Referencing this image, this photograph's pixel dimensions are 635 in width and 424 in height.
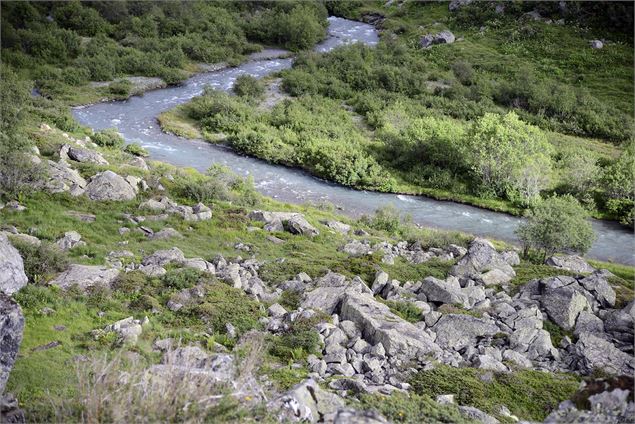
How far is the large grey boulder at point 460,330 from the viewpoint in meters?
23.5

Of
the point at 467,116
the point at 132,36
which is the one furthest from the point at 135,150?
the point at 132,36

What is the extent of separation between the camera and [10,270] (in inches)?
914

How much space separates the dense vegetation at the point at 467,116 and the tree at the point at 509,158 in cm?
12

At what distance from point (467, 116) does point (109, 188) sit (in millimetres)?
55107

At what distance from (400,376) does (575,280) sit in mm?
13887

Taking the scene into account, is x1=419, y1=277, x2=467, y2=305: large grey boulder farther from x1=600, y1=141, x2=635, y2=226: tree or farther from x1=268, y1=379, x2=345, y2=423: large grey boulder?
x1=600, y1=141, x2=635, y2=226: tree

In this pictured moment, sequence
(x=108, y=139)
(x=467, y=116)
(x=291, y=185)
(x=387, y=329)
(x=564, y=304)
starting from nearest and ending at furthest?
(x=387, y=329) < (x=564, y=304) < (x=291, y=185) < (x=108, y=139) < (x=467, y=116)

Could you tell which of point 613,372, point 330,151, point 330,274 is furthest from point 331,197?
point 613,372

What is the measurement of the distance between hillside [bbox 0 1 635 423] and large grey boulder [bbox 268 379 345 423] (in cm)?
6

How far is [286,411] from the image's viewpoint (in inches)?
560

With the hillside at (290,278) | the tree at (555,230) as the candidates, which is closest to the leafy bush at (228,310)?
the hillside at (290,278)

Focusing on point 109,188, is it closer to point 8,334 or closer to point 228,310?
point 228,310

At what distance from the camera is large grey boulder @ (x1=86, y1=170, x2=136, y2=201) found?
38.7 m

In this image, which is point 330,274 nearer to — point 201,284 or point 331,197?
point 201,284
